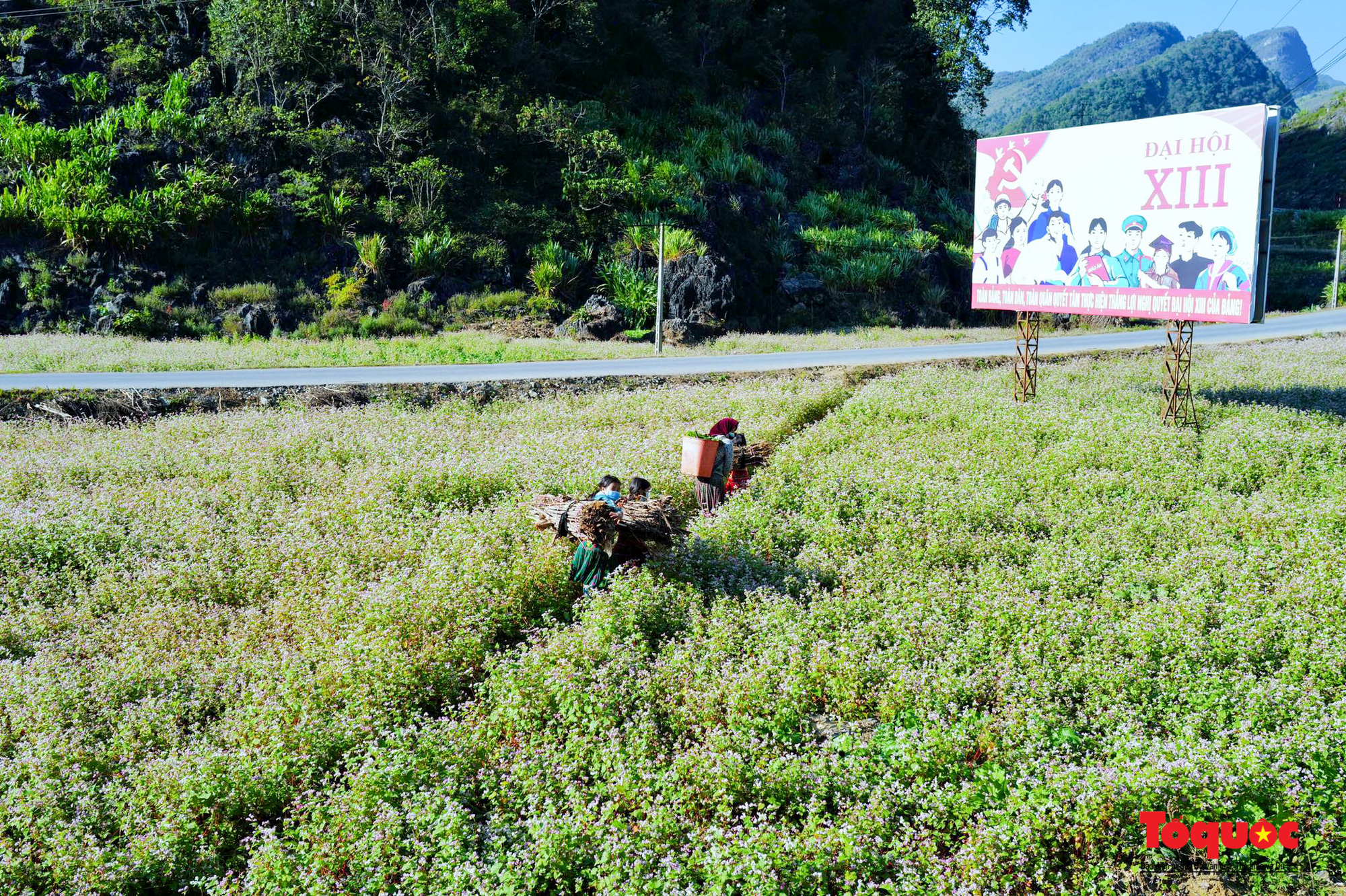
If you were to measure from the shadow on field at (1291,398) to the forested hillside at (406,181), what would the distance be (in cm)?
1583

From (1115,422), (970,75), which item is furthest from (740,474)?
(970,75)

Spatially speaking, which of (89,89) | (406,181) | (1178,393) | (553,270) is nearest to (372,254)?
(406,181)

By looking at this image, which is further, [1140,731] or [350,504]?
[350,504]

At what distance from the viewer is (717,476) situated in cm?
1093

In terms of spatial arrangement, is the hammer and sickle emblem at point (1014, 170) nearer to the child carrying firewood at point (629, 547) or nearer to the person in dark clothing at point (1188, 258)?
the person in dark clothing at point (1188, 258)

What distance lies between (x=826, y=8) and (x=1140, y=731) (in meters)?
52.0

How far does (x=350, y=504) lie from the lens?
35.0 feet

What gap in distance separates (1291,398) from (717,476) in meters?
14.0

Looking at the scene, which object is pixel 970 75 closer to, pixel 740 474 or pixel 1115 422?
pixel 1115 422

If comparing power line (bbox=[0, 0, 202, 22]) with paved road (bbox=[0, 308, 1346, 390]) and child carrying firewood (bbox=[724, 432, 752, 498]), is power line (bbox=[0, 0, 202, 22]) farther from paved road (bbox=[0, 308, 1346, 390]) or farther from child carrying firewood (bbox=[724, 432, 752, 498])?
child carrying firewood (bbox=[724, 432, 752, 498])

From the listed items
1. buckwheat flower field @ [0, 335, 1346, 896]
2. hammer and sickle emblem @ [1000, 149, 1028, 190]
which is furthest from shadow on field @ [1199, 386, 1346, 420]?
hammer and sickle emblem @ [1000, 149, 1028, 190]

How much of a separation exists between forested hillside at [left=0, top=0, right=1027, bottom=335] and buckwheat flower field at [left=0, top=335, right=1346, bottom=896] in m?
17.6
